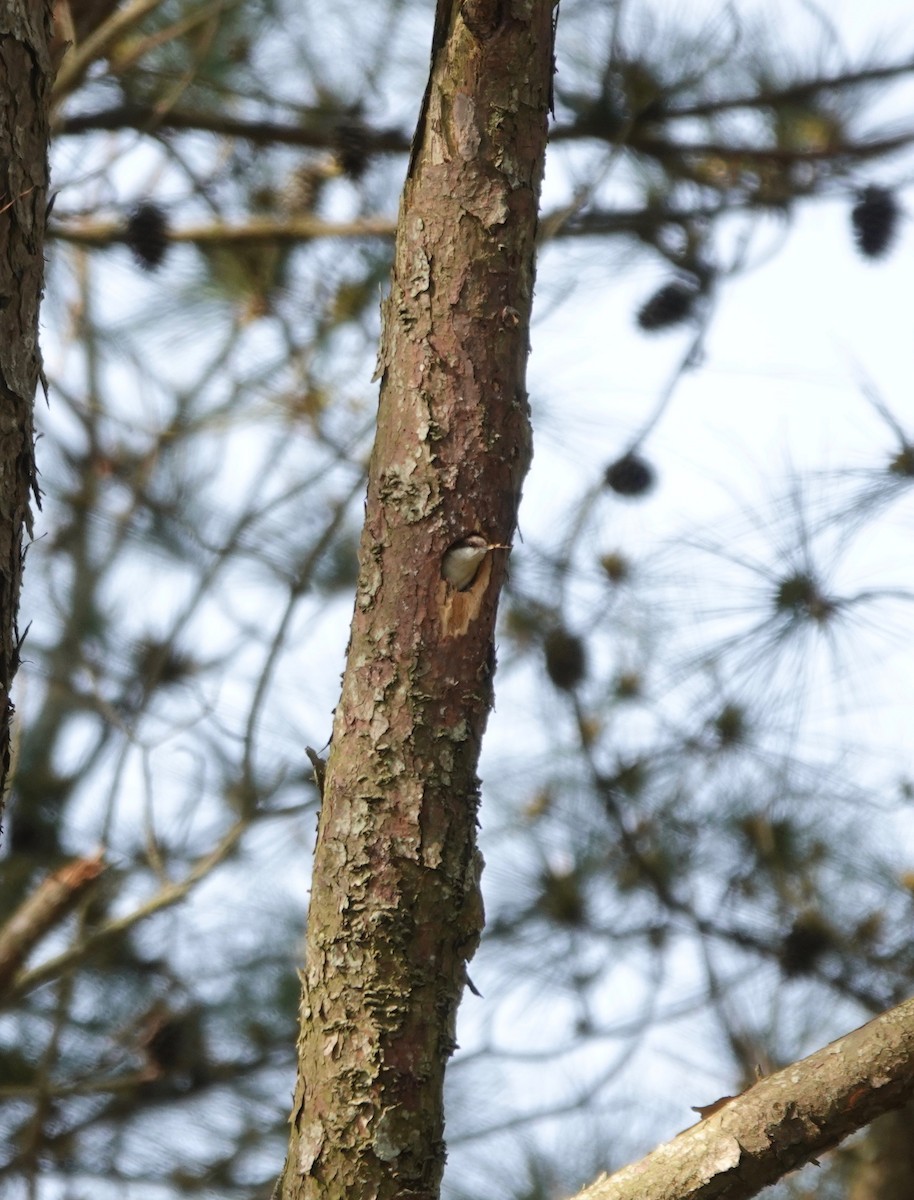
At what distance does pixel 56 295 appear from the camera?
284 centimetres

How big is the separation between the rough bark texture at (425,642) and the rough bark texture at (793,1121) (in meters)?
0.14

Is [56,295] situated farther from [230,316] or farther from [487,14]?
[487,14]

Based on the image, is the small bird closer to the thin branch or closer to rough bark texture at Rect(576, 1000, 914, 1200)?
rough bark texture at Rect(576, 1000, 914, 1200)

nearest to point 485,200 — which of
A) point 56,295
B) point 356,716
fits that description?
point 356,716

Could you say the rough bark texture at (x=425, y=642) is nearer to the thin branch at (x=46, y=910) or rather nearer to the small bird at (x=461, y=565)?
the small bird at (x=461, y=565)

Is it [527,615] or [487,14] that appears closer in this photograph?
[487,14]

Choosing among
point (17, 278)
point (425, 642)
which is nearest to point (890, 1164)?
point (425, 642)

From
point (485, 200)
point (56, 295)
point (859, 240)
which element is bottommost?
point (485, 200)

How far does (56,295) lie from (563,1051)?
72.4 inches

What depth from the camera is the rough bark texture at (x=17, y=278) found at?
0.89 meters

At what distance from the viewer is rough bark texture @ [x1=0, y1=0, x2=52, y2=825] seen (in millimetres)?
893

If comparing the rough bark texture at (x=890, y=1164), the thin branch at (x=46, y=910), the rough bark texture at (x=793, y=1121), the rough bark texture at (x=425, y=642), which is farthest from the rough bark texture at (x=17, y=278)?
the rough bark texture at (x=890, y=1164)

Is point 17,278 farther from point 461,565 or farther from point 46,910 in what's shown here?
point 46,910

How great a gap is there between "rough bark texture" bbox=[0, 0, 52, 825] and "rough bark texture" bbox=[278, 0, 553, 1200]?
243 millimetres
